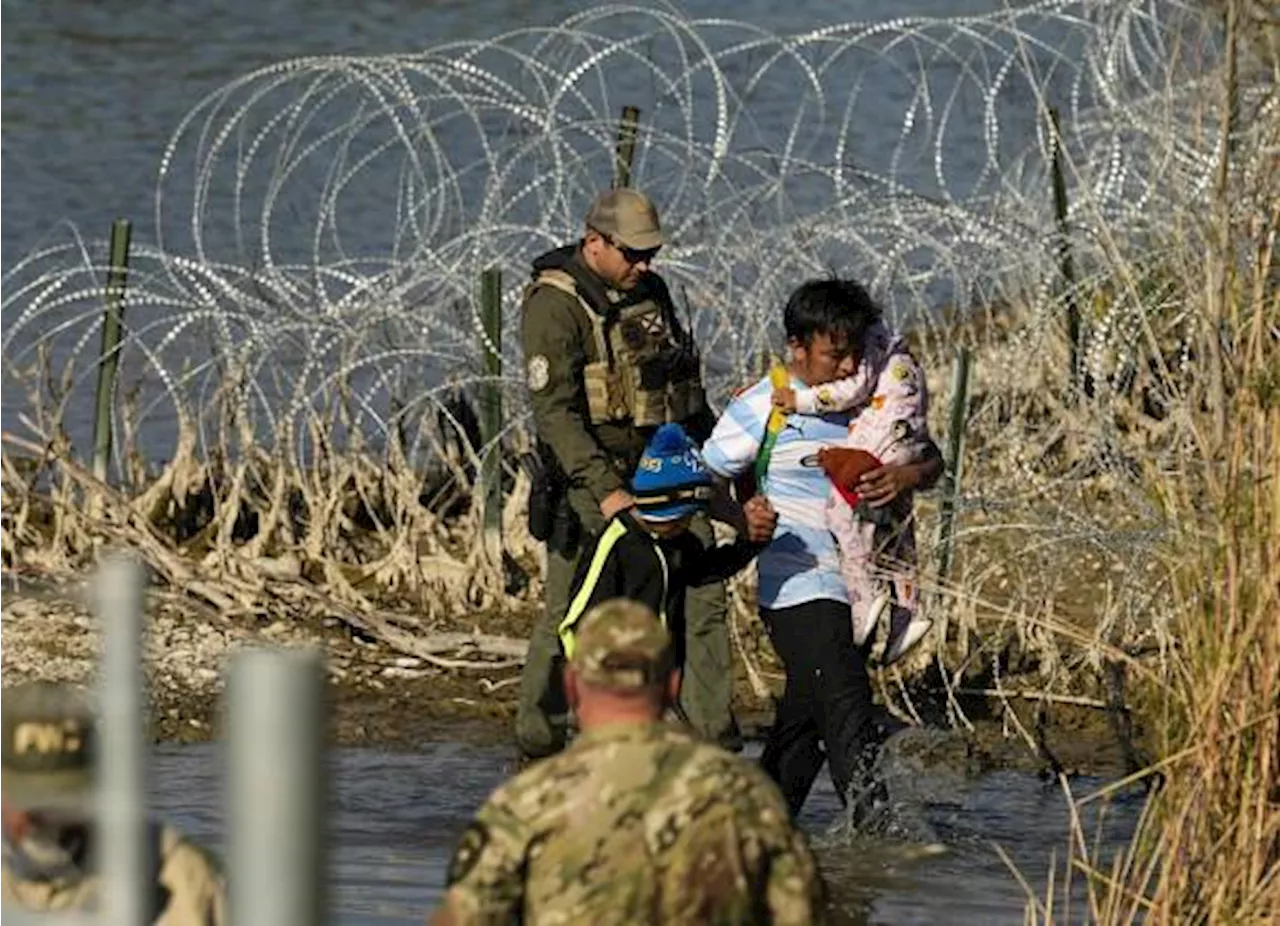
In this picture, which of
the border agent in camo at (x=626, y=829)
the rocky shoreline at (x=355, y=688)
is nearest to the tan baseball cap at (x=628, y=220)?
the rocky shoreline at (x=355, y=688)

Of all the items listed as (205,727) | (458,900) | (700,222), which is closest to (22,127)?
(700,222)

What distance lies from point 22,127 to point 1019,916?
1446cm

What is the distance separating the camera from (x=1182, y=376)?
8.38 m

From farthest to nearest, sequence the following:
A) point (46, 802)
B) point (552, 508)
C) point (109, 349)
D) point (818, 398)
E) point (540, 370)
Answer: point (109, 349)
point (552, 508)
point (540, 370)
point (818, 398)
point (46, 802)

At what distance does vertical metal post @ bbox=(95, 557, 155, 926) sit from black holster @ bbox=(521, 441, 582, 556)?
5.50 meters

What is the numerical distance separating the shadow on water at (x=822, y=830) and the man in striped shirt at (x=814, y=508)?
11.2 inches

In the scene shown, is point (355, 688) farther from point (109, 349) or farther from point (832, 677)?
point (832, 677)

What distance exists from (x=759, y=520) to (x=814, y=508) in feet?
0.63

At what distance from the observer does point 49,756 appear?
528cm

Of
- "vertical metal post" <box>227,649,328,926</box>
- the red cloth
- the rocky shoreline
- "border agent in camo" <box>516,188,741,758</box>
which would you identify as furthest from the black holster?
"vertical metal post" <box>227,649,328,926</box>

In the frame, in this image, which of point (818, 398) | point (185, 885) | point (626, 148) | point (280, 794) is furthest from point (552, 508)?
point (280, 794)

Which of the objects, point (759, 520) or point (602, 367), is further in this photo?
point (602, 367)

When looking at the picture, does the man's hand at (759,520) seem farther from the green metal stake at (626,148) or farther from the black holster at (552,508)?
the green metal stake at (626,148)

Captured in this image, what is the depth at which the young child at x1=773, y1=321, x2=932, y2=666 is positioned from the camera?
9.02m
